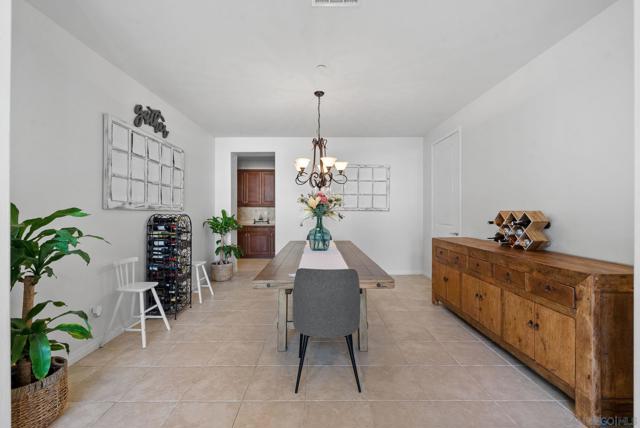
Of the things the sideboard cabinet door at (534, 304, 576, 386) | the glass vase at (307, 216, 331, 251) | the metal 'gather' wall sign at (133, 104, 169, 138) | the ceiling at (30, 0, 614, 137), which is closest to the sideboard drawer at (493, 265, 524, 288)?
the sideboard cabinet door at (534, 304, 576, 386)

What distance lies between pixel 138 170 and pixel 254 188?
4212 mm

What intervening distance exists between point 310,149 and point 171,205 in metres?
2.65

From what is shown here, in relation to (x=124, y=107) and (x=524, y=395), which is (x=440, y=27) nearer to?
(x=524, y=395)

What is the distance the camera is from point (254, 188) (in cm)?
733

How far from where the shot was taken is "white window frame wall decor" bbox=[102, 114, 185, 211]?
2695 millimetres

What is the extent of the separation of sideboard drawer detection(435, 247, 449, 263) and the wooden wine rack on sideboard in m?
0.72

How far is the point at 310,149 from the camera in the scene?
5473mm

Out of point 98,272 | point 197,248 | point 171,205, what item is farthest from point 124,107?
point 197,248

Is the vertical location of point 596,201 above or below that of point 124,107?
below

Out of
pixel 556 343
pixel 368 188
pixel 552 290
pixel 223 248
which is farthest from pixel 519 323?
pixel 223 248

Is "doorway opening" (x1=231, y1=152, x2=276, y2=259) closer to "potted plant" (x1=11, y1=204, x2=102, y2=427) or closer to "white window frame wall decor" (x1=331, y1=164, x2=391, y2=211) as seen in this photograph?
"white window frame wall decor" (x1=331, y1=164, x2=391, y2=211)

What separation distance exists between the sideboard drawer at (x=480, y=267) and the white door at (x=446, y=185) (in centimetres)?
134

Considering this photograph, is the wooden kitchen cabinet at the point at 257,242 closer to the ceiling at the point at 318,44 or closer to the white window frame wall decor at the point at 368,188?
the white window frame wall decor at the point at 368,188

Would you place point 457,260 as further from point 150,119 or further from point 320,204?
point 150,119
